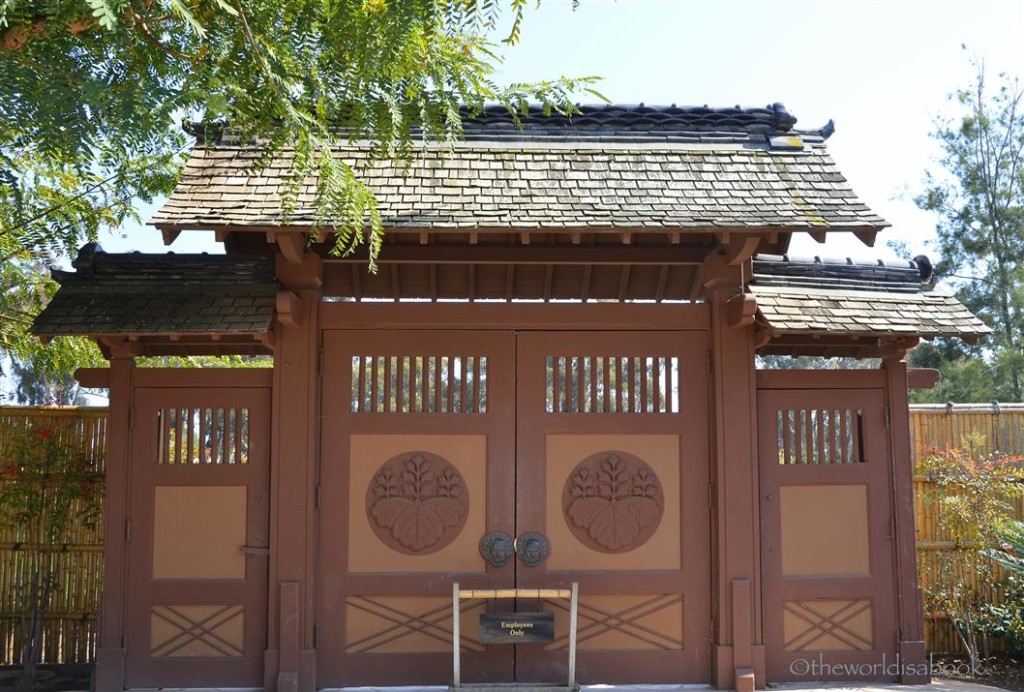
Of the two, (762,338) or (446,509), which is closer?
(446,509)

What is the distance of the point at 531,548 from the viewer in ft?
22.0

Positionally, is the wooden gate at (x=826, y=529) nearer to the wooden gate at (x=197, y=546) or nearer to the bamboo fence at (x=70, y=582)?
the wooden gate at (x=197, y=546)

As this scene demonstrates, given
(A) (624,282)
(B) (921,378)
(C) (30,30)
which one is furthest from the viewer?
(A) (624,282)

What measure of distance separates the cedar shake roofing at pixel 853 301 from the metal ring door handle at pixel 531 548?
2160 millimetres

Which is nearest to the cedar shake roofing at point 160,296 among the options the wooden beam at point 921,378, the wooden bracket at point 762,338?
the wooden bracket at point 762,338

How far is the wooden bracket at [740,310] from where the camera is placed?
6492 mm

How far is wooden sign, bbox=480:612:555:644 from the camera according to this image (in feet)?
20.5

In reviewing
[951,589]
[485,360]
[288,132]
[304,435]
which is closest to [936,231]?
[951,589]

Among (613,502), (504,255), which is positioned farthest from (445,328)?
(613,502)

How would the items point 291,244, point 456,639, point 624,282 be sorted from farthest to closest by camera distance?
1. point 624,282
2. point 291,244
3. point 456,639

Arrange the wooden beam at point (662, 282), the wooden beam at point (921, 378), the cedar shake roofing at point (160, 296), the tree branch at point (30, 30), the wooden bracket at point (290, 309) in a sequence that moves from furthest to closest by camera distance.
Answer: the wooden beam at point (662, 282) < the wooden beam at point (921, 378) < the wooden bracket at point (290, 309) < the cedar shake roofing at point (160, 296) < the tree branch at point (30, 30)

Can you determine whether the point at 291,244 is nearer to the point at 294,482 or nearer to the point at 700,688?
the point at 294,482

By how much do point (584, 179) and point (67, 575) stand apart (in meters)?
5.07

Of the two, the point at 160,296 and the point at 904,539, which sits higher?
the point at 160,296
